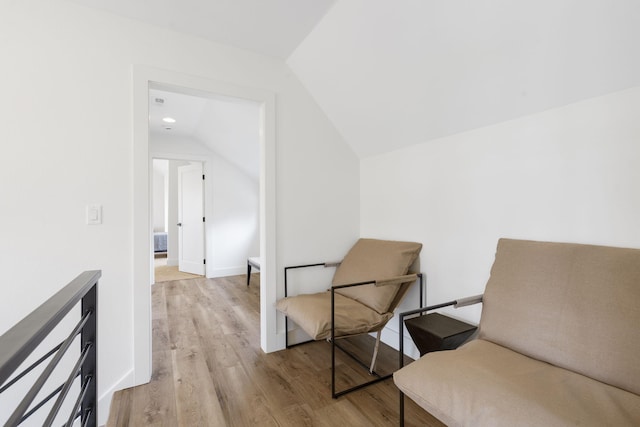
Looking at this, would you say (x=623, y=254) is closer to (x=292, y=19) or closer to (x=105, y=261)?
(x=292, y=19)

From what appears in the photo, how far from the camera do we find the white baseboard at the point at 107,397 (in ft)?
5.93

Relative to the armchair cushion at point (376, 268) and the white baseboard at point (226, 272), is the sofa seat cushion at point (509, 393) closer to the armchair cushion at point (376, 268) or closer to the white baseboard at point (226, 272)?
the armchair cushion at point (376, 268)

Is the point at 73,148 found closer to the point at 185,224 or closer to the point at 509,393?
the point at 509,393

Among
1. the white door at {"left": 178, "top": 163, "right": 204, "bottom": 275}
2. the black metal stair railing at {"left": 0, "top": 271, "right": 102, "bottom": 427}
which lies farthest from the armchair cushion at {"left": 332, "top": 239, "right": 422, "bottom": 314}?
the white door at {"left": 178, "top": 163, "right": 204, "bottom": 275}

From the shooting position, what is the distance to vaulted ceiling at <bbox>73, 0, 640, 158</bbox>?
131 cm

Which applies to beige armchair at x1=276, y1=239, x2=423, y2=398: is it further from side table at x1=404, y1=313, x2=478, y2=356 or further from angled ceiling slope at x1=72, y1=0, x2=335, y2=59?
angled ceiling slope at x1=72, y1=0, x2=335, y2=59

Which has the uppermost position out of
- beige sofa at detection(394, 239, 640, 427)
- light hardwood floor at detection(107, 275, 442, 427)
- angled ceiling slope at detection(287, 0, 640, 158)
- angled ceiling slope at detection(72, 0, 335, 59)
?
angled ceiling slope at detection(72, 0, 335, 59)

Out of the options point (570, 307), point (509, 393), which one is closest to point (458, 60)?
point (570, 307)

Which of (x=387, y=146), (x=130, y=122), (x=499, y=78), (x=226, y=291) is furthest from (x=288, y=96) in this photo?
(x=226, y=291)

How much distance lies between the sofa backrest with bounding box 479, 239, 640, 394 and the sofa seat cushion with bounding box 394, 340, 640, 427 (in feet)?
0.25

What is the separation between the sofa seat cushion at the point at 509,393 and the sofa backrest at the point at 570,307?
0.07m

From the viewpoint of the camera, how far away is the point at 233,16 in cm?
198

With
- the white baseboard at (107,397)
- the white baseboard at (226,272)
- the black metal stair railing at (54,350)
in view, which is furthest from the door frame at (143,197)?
the white baseboard at (226,272)

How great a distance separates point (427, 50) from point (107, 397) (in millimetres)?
2919
